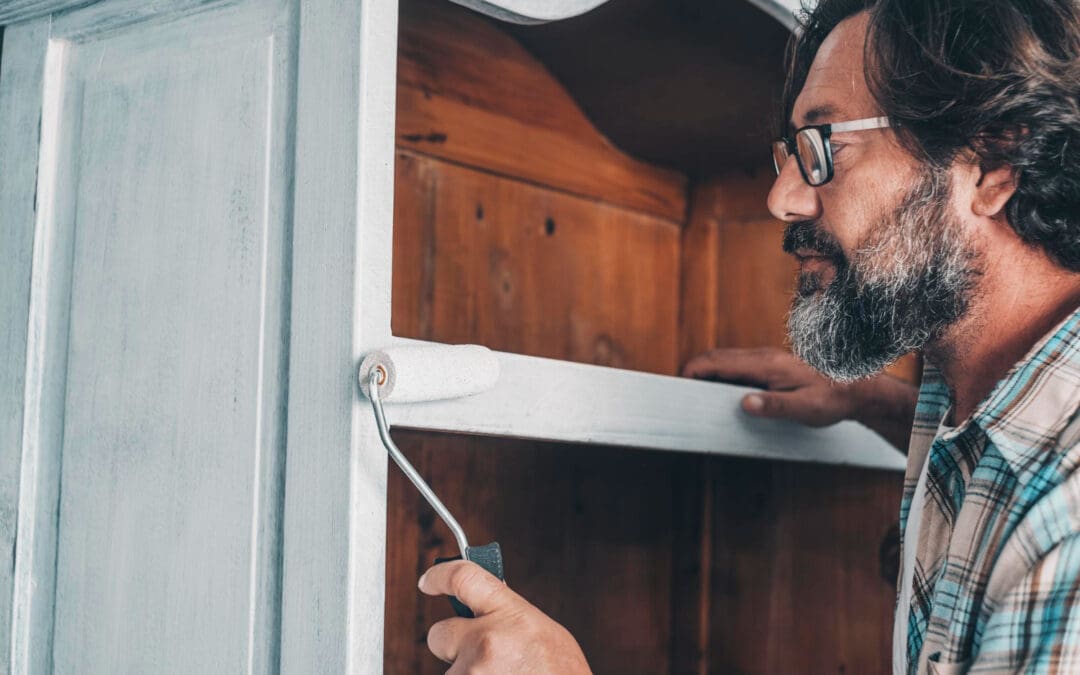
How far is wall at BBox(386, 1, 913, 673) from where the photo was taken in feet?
4.28

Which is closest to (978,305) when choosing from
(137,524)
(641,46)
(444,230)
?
(641,46)

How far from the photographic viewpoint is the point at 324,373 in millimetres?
733

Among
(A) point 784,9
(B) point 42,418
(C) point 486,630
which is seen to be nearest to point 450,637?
(C) point 486,630

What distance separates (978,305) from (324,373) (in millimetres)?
597

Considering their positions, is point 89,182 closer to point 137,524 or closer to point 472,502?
point 137,524

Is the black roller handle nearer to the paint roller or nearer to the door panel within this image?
the paint roller

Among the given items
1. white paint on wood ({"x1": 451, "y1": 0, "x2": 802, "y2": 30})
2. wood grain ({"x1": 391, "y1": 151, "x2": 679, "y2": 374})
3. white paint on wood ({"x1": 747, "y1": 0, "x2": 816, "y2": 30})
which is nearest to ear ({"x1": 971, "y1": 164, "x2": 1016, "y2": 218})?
white paint on wood ({"x1": 747, "y1": 0, "x2": 816, "y2": 30})

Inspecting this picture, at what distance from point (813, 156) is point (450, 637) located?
0.55m

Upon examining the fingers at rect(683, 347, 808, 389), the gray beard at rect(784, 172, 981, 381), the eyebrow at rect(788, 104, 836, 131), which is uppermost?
the eyebrow at rect(788, 104, 836, 131)

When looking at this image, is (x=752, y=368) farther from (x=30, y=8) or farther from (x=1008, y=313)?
(x=30, y=8)

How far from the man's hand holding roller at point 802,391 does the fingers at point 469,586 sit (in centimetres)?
50

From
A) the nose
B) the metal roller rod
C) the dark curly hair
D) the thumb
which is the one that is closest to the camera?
the metal roller rod

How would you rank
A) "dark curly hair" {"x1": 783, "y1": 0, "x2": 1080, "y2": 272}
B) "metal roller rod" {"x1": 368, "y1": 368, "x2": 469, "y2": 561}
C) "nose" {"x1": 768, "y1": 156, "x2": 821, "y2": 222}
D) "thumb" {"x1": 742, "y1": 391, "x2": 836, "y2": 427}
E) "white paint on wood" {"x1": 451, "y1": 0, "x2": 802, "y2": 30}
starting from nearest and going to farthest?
1. "metal roller rod" {"x1": 368, "y1": 368, "x2": 469, "y2": 561}
2. "white paint on wood" {"x1": 451, "y1": 0, "x2": 802, "y2": 30}
3. "dark curly hair" {"x1": 783, "y1": 0, "x2": 1080, "y2": 272}
4. "nose" {"x1": 768, "y1": 156, "x2": 821, "y2": 222}
5. "thumb" {"x1": 742, "y1": 391, "x2": 836, "y2": 427}

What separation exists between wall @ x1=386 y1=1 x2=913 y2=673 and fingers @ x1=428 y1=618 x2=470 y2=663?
0.50 metres
